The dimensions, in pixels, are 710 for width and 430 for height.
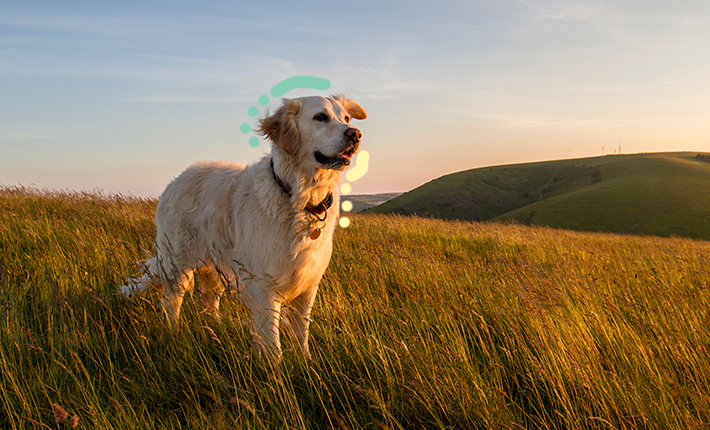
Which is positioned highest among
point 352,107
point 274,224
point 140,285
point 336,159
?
point 352,107

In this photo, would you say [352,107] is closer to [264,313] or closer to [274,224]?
[274,224]

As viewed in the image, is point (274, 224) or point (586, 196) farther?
point (586, 196)

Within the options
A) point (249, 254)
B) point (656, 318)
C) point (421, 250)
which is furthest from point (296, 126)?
point (421, 250)

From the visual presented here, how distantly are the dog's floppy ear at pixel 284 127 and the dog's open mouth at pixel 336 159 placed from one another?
0.22 m

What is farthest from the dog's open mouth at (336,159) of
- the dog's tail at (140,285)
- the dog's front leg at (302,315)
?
the dog's tail at (140,285)

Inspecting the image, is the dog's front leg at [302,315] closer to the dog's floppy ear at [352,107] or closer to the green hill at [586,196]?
the dog's floppy ear at [352,107]

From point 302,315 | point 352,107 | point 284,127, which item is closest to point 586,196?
point 352,107

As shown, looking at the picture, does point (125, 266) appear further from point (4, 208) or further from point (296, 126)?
point (4, 208)

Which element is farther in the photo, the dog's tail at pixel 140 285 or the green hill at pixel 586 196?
the green hill at pixel 586 196

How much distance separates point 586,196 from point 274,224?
87.0m

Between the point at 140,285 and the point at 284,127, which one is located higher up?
the point at 284,127

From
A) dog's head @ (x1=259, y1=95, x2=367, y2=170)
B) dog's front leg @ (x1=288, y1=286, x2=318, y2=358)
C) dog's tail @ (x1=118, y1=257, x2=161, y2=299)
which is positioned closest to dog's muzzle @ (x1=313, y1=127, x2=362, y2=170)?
dog's head @ (x1=259, y1=95, x2=367, y2=170)

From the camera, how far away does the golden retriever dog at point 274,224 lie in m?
2.67

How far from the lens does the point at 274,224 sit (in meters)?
2.73
